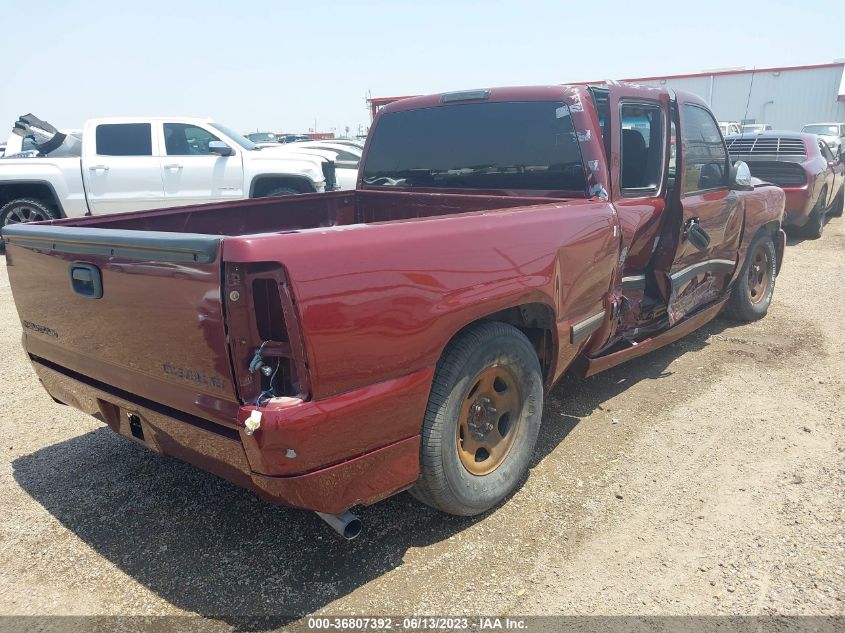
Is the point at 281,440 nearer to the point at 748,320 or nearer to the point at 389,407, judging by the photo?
the point at 389,407

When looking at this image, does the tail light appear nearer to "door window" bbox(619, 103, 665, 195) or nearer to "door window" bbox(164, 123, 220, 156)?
"door window" bbox(619, 103, 665, 195)

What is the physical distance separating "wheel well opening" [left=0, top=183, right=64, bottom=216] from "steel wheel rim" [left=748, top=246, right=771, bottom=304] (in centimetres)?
940

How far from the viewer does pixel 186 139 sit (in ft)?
33.0

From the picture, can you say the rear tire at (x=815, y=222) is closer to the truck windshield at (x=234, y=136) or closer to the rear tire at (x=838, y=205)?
the rear tire at (x=838, y=205)

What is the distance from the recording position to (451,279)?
99.7 inches

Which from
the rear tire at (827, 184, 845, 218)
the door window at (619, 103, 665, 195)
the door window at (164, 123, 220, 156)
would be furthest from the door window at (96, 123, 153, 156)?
the rear tire at (827, 184, 845, 218)

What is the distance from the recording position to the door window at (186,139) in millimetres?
9953

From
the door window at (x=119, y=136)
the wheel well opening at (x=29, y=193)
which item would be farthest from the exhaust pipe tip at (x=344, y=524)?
the wheel well opening at (x=29, y=193)

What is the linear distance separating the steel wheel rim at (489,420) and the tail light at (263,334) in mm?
885

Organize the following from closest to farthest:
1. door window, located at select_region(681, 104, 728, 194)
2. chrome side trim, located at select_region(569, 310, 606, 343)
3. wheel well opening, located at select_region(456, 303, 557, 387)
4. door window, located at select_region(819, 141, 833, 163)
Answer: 1. wheel well opening, located at select_region(456, 303, 557, 387)
2. chrome side trim, located at select_region(569, 310, 606, 343)
3. door window, located at select_region(681, 104, 728, 194)
4. door window, located at select_region(819, 141, 833, 163)

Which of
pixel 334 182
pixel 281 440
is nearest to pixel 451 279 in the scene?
pixel 281 440

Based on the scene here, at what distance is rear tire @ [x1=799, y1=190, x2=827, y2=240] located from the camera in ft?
34.5

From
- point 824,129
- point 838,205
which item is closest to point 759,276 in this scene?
point 838,205

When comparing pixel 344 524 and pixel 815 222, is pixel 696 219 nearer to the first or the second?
pixel 344 524
